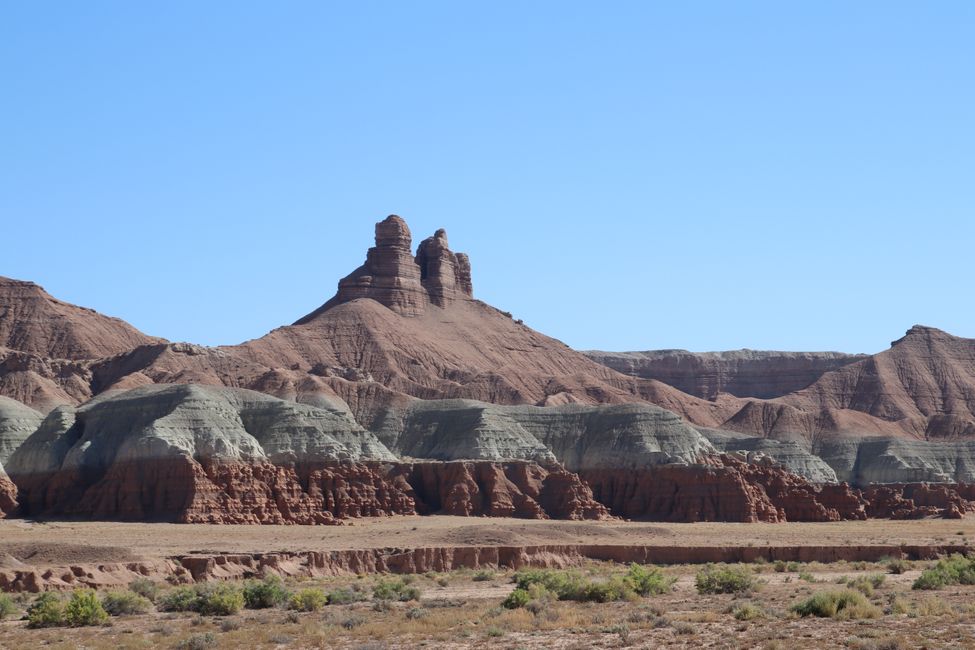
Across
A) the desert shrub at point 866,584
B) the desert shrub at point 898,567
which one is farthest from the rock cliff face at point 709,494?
the desert shrub at point 866,584

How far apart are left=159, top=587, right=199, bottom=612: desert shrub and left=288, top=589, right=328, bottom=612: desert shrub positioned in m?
2.81

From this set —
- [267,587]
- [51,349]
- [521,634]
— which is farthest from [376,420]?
[521,634]

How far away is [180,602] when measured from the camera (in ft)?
153

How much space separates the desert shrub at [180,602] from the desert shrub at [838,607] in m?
17.1

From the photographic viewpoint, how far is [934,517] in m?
140

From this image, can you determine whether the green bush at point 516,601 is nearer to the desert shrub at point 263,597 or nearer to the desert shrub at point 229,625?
the desert shrub at point 263,597

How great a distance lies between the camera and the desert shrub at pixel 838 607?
4009 centimetres

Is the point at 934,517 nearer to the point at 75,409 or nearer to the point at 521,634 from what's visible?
the point at 75,409

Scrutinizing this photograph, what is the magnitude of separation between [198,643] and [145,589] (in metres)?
14.0

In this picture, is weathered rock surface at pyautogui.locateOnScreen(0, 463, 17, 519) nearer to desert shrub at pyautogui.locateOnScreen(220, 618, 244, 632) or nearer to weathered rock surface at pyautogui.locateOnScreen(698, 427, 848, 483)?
desert shrub at pyautogui.locateOnScreen(220, 618, 244, 632)

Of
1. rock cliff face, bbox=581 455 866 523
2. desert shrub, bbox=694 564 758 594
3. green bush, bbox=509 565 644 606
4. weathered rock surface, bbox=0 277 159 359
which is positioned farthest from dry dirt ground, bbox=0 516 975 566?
weathered rock surface, bbox=0 277 159 359

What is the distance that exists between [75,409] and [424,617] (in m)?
79.7

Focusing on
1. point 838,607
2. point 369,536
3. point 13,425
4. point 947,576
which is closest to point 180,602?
point 838,607

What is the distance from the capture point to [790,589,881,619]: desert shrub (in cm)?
4009
